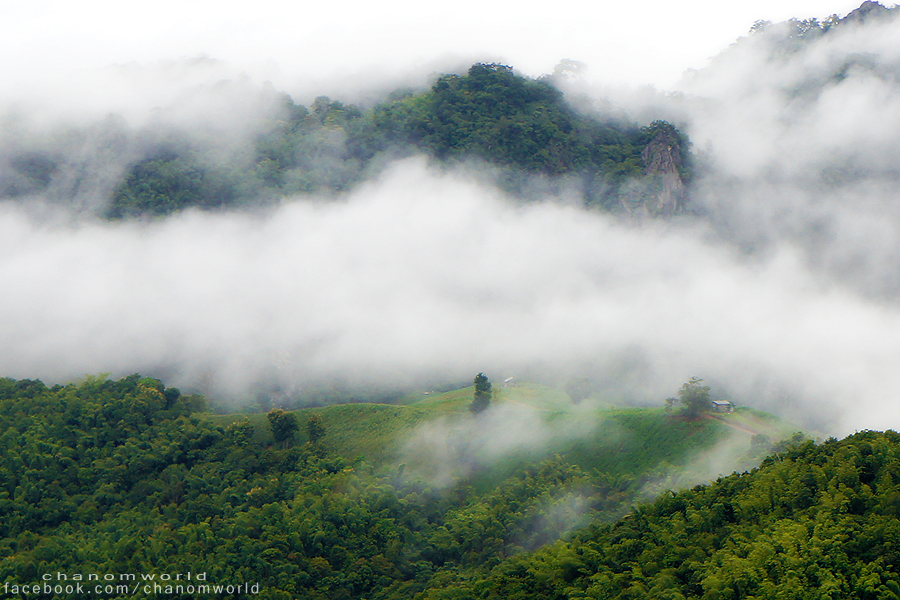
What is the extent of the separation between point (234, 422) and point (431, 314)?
28.5 meters

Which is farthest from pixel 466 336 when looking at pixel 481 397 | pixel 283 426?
pixel 283 426

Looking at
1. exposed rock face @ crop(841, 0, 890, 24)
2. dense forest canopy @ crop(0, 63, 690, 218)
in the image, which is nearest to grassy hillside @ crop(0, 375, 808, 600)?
dense forest canopy @ crop(0, 63, 690, 218)

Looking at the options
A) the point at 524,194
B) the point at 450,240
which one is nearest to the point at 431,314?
the point at 450,240

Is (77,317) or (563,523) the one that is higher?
(77,317)

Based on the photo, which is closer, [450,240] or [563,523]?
[563,523]

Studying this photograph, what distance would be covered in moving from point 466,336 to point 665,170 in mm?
31496

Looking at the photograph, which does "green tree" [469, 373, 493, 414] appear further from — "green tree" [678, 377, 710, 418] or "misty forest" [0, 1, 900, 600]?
"green tree" [678, 377, 710, 418]

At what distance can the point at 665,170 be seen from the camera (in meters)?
95.2

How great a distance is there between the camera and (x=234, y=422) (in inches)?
2272

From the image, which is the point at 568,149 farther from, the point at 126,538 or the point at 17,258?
the point at 126,538

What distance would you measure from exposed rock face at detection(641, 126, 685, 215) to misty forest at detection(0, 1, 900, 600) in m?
0.38

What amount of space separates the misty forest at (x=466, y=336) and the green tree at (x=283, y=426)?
5.7 inches

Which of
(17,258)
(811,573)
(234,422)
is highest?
(17,258)

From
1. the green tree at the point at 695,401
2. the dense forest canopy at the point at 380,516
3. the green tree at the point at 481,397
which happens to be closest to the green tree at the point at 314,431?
the dense forest canopy at the point at 380,516
